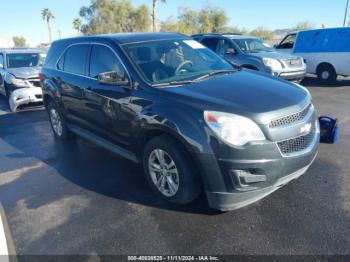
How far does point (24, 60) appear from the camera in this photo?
1023 centimetres

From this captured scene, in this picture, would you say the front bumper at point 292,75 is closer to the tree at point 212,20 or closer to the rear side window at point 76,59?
the rear side window at point 76,59

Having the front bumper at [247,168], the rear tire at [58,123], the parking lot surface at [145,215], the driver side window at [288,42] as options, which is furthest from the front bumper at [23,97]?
the driver side window at [288,42]

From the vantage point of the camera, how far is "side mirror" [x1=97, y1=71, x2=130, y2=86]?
3729 mm

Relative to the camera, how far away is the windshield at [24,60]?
33.0 ft

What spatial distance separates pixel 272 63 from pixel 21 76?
24.3 ft

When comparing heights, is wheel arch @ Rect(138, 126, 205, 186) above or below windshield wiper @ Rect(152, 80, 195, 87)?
below

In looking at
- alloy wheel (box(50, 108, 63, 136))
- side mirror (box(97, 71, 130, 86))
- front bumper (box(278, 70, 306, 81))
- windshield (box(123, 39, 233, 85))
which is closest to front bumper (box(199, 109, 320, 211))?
windshield (box(123, 39, 233, 85))

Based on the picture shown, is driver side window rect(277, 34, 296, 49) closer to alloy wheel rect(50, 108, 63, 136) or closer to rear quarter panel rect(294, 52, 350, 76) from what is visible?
rear quarter panel rect(294, 52, 350, 76)

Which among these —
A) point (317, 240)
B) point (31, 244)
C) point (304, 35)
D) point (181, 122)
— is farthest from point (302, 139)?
point (304, 35)

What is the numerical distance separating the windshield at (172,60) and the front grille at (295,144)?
52.5 inches

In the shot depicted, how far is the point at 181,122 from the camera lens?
122 inches

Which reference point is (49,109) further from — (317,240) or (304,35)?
(304,35)

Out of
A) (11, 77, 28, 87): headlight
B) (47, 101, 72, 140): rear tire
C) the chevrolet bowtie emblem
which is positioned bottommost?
(47, 101, 72, 140): rear tire

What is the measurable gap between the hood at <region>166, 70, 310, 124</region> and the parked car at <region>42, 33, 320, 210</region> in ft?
0.03
